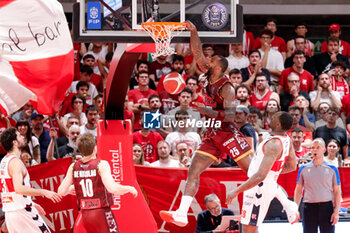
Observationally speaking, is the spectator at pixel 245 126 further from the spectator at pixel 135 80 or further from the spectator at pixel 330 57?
the spectator at pixel 330 57

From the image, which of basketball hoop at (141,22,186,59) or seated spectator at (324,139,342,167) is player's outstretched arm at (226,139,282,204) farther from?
seated spectator at (324,139,342,167)

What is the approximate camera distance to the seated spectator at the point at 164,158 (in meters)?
10.8

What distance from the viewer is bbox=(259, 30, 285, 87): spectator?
13901 millimetres

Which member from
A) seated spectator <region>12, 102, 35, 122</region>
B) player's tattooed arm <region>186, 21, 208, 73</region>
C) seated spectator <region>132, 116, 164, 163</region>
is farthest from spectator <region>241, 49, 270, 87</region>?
player's tattooed arm <region>186, 21, 208, 73</region>

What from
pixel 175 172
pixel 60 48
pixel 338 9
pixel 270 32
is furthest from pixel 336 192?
pixel 338 9

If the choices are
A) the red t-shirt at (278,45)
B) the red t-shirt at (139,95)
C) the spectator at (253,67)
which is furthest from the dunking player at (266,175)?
the red t-shirt at (278,45)

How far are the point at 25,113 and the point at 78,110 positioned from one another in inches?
40.1

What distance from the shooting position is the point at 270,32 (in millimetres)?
14188

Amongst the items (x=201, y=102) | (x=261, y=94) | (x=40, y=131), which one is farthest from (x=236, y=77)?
(x=40, y=131)

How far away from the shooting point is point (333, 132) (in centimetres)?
1177

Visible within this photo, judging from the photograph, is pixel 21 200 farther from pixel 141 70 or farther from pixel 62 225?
pixel 141 70

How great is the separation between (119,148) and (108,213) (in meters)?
1.55

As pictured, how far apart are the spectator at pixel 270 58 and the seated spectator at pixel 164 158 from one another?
3.89 metres

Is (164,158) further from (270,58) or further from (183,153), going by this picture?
(270,58)
